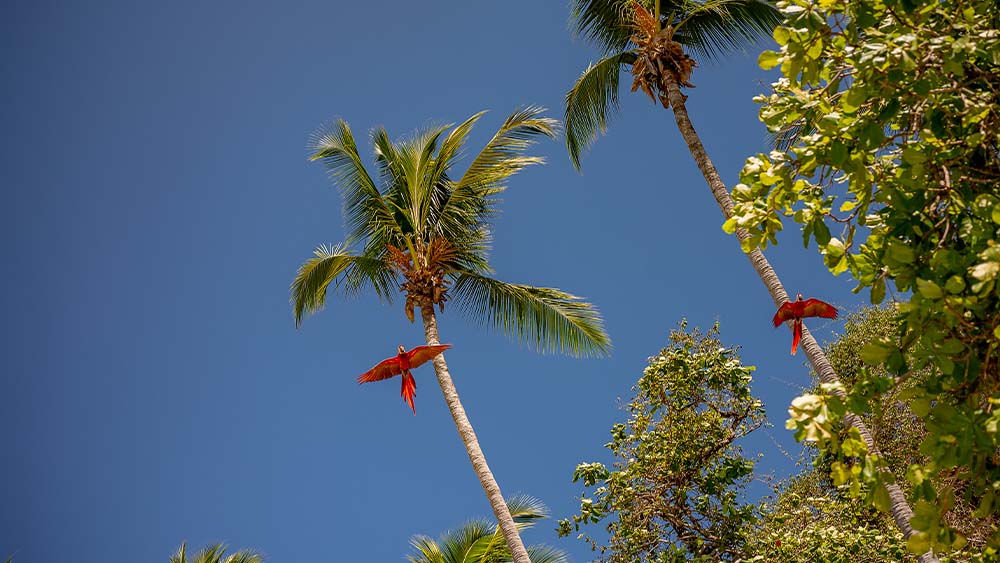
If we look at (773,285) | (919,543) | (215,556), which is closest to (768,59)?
(919,543)

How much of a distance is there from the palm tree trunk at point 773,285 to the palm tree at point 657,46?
0.02 m

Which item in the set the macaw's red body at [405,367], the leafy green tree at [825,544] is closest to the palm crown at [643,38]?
the macaw's red body at [405,367]

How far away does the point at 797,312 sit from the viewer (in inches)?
Result: 354

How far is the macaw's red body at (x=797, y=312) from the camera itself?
29.5 feet

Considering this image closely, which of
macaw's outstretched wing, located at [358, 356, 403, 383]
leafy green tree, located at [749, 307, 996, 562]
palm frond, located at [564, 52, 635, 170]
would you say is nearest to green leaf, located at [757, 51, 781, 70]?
leafy green tree, located at [749, 307, 996, 562]

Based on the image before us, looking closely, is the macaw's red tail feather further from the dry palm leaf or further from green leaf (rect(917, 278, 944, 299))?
green leaf (rect(917, 278, 944, 299))

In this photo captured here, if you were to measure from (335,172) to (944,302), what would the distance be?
432 inches

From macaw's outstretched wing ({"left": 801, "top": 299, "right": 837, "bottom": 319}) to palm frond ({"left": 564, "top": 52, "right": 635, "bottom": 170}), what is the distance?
4.83 meters

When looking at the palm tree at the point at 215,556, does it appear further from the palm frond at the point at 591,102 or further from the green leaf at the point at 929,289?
the green leaf at the point at 929,289

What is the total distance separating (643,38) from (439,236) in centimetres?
395

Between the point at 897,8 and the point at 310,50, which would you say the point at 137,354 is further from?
the point at 897,8

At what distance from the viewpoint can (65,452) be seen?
5678 cm

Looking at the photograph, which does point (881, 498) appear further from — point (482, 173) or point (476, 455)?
point (482, 173)

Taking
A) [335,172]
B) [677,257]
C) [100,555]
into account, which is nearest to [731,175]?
[677,257]
